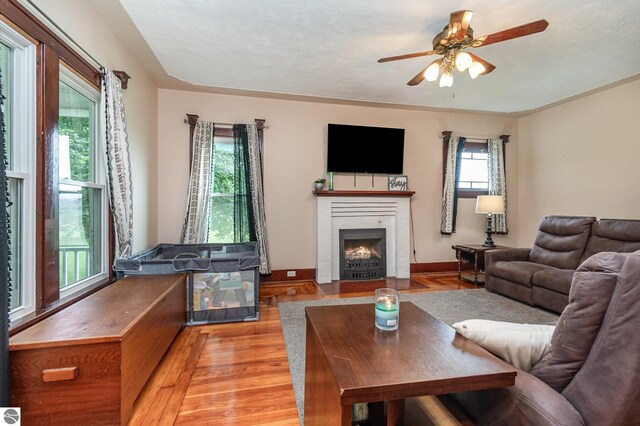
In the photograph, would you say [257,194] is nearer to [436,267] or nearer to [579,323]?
[436,267]

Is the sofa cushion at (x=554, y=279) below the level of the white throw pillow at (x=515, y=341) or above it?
below

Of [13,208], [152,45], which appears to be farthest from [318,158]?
[13,208]

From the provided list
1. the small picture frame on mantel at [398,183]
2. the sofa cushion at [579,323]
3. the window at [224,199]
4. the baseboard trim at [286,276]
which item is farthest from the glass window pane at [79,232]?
the small picture frame on mantel at [398,183]

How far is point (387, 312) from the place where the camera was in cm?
128

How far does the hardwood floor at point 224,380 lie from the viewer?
5.20 feet

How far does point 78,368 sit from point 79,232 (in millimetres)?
1231

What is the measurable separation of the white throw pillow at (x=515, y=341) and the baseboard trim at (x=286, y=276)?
322 cm

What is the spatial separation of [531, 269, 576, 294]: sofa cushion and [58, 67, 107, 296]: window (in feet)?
13.9

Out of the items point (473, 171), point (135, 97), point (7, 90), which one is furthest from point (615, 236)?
point (135, 97)

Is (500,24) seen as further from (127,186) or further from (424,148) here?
(127,186)

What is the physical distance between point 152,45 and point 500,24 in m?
3.11

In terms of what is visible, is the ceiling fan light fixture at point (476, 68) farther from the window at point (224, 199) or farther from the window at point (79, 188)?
the window at point (79, 188)

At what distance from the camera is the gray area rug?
2.52 m

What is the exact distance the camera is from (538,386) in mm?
884
